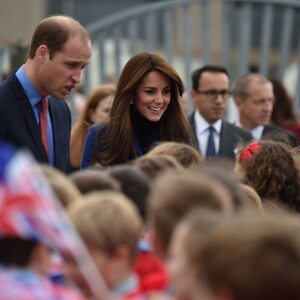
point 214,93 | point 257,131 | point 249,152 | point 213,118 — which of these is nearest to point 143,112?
point 249,152

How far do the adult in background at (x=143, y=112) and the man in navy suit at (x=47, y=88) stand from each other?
25 cm

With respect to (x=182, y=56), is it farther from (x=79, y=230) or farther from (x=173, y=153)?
(x=79, y=230)

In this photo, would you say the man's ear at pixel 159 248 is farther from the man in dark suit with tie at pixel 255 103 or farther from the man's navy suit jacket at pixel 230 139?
the man in dark suit with tie at pixel 255 103

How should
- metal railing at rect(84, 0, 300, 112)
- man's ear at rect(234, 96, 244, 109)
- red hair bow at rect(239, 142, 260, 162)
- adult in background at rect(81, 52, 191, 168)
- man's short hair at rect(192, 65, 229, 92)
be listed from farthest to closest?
metal railing at rect(84, 0, 300, 112) < man's ear at rect(234, 96, 244, 109) < man's short hair at rect(192, 65, 229, 92) < adult in background at rect(81, 52, 191, 168) < red hair bow at rect(239, 142, 260, 162)

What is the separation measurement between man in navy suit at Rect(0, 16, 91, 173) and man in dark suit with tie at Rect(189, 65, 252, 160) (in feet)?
8.05

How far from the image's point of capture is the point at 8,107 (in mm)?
6582

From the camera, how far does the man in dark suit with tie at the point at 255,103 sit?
10711mm

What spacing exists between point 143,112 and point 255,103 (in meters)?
3.71

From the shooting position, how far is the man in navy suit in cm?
657

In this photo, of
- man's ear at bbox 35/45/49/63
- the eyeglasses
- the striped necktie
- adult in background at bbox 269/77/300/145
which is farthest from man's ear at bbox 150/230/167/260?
adult in background at bbox 269/77/300/145

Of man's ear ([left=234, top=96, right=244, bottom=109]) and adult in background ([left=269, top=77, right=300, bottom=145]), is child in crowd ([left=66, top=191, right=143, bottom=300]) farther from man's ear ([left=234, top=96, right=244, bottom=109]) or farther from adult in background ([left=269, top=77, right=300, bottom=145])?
adult in background ([left=269, top=77, right=300, bottom=145])

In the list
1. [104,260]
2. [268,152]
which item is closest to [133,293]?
[104,260]

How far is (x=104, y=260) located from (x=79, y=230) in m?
0.13

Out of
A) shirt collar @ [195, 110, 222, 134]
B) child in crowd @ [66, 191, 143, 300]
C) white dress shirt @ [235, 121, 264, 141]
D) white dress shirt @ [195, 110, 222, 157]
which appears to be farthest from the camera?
white dress shirt @ [235, 121, 264, 141]
